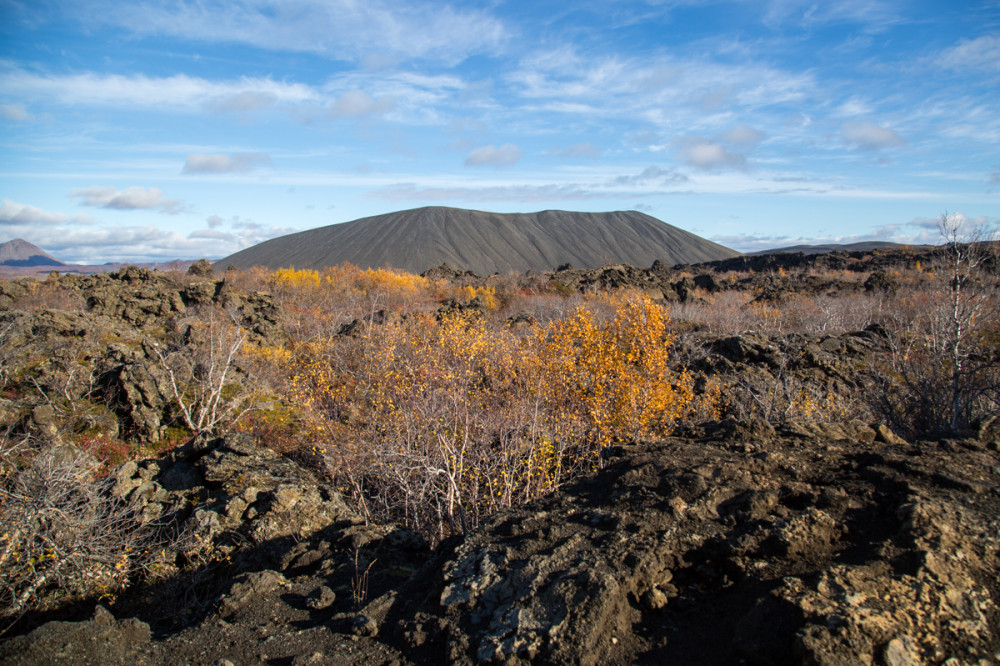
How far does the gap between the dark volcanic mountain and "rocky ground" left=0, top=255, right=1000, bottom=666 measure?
237 ft

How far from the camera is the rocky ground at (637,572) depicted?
9.09 feet

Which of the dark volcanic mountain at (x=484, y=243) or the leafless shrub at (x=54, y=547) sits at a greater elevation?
the dark volcanic mountain at (x=484, y=243)

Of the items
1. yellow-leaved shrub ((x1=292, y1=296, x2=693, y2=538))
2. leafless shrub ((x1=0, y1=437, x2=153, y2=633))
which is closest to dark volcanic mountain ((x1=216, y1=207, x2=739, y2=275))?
yellow-leaved shrub ((x1=292, y1=296, x2=693, y2=538))

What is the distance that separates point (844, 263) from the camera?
47844 millimetres

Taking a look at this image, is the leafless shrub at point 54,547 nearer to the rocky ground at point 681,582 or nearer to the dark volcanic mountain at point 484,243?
the rocky ground at point 681,582

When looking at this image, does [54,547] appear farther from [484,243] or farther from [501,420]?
[484,243]

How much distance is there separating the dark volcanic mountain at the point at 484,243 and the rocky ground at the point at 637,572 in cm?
7222

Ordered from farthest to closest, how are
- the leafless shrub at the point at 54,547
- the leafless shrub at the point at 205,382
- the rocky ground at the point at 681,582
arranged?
the leafless shrub at the point at 205,382, the leafless shrub at the point at 54,547, the rocky ground at the point at 681,582

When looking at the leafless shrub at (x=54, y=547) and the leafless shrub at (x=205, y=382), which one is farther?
the leafless shrub at (x=205, y=382)

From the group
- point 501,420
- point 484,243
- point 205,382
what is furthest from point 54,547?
point 484,243

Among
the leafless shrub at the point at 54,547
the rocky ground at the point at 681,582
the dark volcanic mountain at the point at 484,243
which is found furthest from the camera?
the dark volcanic mountain at the point at 484,243

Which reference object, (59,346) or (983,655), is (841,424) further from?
(59,346)

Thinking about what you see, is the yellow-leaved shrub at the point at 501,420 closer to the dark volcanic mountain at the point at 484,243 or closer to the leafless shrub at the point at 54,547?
the leafless shrub at the point at 54,547

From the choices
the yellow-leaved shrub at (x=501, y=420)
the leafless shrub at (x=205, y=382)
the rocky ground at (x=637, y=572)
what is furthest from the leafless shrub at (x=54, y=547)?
the leafless shrub at (x=205, y=382)
